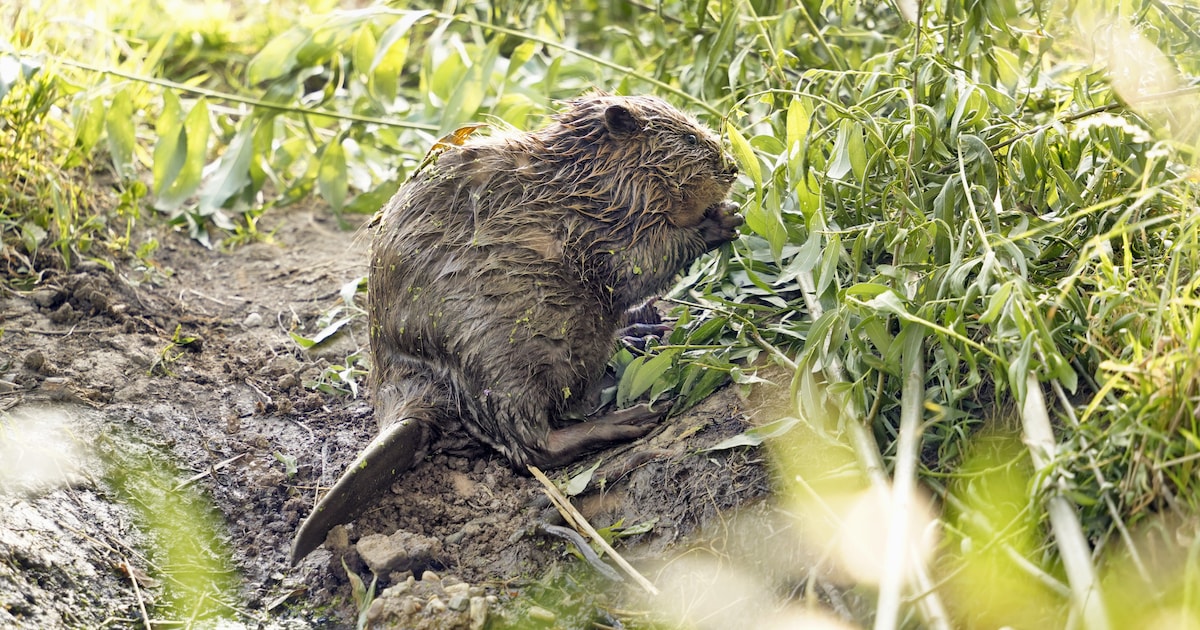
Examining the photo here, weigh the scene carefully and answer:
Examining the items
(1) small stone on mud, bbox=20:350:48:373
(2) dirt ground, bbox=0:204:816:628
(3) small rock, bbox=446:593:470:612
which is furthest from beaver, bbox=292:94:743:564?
(1) small stone on mud, bbox=20:350:48:373

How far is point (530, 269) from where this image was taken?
3031mm

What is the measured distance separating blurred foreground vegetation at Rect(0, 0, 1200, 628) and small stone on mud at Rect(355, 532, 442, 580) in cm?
77

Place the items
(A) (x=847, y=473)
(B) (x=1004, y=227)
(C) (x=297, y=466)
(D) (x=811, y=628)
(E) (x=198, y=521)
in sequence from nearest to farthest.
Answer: (D) (x=811, y=628) → (A) (x=847, y=473) → (B) (x=1004, y=227) → (E) (x=198, y=521) → (C) (x=297, y=466)

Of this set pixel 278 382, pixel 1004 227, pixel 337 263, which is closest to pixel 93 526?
pixel 278 382

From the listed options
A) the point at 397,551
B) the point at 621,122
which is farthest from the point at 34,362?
the point at 621,122

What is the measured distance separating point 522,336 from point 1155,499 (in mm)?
1640

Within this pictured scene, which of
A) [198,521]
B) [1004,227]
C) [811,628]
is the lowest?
[198,521]

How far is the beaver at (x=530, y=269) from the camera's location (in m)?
2.97

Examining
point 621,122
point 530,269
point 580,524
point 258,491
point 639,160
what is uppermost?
point 621,122

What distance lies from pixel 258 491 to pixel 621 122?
1581mm

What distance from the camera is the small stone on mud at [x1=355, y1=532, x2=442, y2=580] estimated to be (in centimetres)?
265

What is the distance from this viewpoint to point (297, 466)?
123 inches

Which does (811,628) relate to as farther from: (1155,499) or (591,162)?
(591,162)

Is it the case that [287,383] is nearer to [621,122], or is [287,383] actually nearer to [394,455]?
[394,455]
